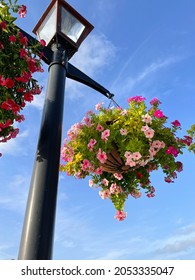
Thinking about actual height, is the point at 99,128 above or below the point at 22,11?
below

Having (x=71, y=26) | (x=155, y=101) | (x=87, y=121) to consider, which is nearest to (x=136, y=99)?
(x=155, y=101)

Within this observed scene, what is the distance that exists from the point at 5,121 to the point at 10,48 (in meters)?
0.60

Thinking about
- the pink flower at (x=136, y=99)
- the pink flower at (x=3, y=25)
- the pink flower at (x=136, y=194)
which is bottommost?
the pink flower at (x=136, y=194)

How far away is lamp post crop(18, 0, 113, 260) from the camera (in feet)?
6.98

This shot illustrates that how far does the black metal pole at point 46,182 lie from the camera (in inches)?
82.4

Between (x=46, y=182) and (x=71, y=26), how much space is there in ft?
6.26

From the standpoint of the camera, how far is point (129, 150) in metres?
3.15

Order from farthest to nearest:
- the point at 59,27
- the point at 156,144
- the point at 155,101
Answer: the point at 155,101, the point at 59,27, the point at 156,144

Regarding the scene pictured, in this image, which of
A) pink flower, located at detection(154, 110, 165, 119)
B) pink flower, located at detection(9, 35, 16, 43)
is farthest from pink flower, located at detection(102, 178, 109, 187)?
pink flower, located at detection(9, 35, 16, 43)

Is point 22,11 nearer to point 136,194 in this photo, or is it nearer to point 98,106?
point 98,106

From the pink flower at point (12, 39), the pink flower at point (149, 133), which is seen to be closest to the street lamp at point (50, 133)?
the pink flower at point (12, 39)

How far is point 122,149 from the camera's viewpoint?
3.18 meters

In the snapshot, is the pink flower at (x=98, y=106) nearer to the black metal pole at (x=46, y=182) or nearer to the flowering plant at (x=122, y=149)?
the flowering plant at (x=122, y=149)
